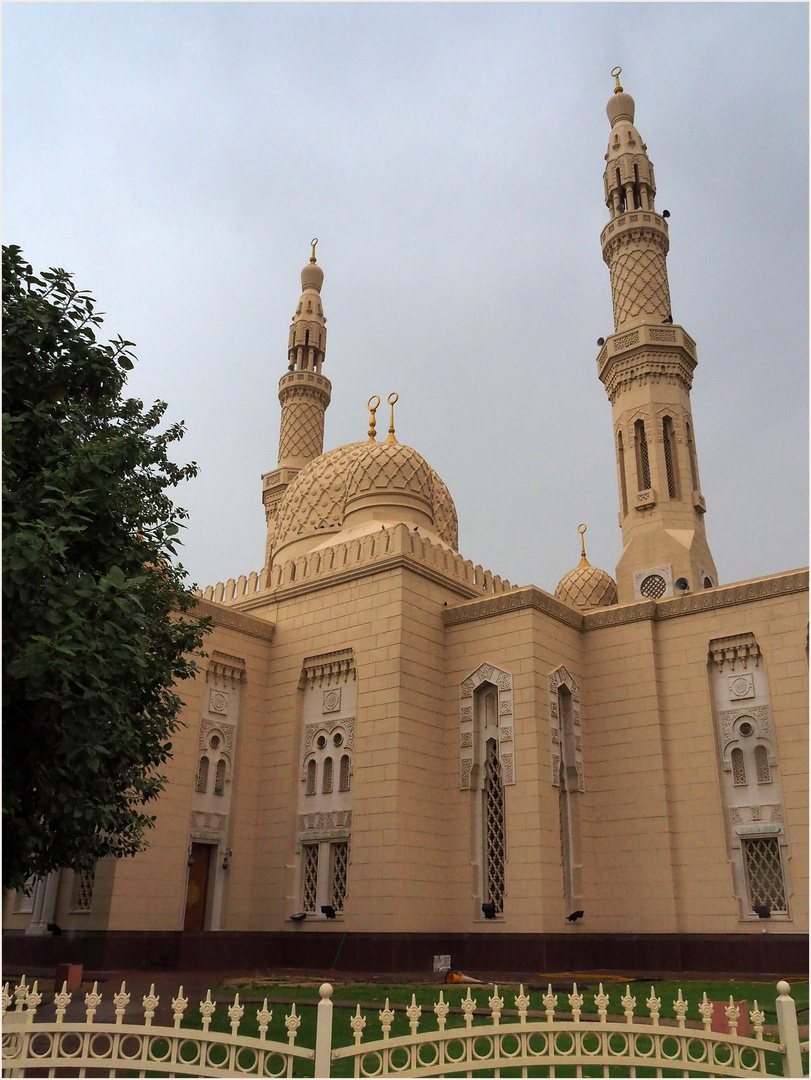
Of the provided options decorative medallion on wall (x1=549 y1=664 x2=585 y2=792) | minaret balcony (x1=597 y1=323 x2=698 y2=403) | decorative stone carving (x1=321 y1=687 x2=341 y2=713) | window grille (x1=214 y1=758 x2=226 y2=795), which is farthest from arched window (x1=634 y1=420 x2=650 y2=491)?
window grille (x1=214 y1=758 x2=226 y2=795)

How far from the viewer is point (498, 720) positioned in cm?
1592

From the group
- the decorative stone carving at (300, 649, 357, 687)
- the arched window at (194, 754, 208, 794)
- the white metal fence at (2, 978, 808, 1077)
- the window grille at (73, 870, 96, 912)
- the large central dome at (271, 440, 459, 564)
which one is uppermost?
the large central dome at (271, 440, 459, 564)

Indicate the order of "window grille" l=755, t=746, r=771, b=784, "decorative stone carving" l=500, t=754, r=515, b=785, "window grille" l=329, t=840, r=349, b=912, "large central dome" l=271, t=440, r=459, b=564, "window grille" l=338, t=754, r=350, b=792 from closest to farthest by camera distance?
1. "window grille" l=755, t=746, r=771, b=784
2. "decorative stone carving" l=500, t=754, r=515, b=785
3. "window grille" l=329, t=840, r=349, b=912
4. "window grille" l=338, t=754, r=350, b=792
5. "large central dome" l=271, t=440, r=459, b=564

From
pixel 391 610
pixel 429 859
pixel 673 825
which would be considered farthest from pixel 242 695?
pixel 673 825

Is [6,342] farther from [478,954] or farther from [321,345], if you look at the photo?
[321,345]

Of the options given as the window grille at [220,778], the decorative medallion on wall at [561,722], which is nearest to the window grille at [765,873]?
the decorative medallion on wall at [561,722]

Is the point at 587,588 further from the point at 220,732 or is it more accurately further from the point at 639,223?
the point at 220,732

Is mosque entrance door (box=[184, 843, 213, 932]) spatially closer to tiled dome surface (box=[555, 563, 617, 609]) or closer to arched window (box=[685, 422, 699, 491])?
tiled dome surface (box=[555, 563, 617, 609])

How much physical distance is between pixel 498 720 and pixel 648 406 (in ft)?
28.6

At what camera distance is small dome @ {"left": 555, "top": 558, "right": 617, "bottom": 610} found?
22828 mm

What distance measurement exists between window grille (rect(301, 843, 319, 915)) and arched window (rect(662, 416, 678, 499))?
10.7 m

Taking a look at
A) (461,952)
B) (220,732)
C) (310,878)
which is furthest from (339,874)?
(220,732)

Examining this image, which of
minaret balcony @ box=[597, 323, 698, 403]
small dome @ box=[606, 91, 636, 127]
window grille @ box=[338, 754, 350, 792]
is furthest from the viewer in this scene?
small dome @ box=[606, 91, 636, 127]

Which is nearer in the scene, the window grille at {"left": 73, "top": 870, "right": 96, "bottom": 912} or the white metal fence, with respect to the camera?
the white metal fence
